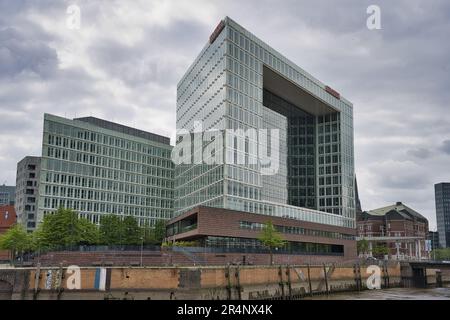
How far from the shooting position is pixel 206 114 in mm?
114250

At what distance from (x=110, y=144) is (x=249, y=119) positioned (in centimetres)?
6077

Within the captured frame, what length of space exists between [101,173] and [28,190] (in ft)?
132

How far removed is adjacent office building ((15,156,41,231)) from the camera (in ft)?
560

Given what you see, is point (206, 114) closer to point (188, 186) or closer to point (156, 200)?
point (188, 186)

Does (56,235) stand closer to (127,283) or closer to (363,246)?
(127,283)

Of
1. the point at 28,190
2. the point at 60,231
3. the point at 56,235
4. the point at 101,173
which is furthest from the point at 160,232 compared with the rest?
the point at 28,190

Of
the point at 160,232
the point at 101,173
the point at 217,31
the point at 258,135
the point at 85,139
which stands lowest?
the point at 160,232

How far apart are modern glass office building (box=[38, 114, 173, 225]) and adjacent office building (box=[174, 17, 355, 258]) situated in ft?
82.7

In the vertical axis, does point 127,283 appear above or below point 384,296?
above

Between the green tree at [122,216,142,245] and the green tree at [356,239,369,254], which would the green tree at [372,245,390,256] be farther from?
the green tree at [122,216,142,245]

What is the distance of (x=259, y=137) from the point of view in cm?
11369

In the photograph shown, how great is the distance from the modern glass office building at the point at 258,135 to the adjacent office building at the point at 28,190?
6429 centimetres

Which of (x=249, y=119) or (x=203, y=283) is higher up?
(x=249, y=119)
